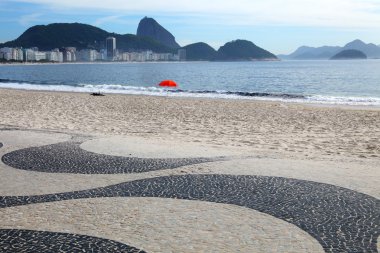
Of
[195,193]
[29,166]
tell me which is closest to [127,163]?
[29,166]

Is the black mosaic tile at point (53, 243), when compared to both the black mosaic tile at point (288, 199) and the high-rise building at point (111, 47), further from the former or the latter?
the high-rise building at point (111, 47)

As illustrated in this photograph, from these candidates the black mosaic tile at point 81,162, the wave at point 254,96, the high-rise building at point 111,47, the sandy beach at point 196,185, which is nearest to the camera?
the sandy beach at point 196,185

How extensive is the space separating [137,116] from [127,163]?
940 centimetres

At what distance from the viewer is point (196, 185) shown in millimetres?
6266

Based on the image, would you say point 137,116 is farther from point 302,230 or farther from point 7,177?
point 302,230

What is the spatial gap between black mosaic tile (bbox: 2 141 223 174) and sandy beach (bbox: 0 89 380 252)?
4cm

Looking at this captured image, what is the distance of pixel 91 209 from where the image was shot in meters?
5.23

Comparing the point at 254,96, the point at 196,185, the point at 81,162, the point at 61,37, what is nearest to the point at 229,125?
the point at 81,162

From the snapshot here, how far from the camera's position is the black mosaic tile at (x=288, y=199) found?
4531mm

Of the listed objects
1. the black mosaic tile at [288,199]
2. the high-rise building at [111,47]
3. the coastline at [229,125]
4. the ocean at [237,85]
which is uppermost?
the high-rise building at [111,47]

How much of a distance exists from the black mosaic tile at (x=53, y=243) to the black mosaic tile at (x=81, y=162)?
264 centimetres

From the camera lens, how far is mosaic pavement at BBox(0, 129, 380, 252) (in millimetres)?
4293

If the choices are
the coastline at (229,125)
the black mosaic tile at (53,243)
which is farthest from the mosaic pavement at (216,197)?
the coastline at (229,125)

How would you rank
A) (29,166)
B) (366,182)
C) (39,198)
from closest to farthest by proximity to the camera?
(39,198) < (366,182) < (29,166)
